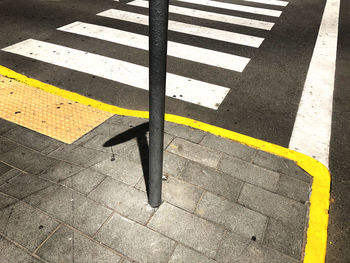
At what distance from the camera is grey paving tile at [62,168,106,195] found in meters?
3.09

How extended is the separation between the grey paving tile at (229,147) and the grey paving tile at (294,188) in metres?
0.49

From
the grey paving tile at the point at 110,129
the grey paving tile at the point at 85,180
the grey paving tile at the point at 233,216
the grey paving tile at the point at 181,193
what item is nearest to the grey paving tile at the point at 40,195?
the grey paving tile at the point at 85,180

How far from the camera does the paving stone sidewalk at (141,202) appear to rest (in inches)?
102

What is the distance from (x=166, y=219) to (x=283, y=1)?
1024 cm

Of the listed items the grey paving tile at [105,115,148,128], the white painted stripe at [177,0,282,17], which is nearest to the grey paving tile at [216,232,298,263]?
the grey paving tile at [105,115,148,128]

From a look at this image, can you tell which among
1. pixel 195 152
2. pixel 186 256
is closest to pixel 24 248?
pixel 186 256

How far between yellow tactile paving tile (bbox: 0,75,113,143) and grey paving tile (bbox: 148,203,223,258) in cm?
167

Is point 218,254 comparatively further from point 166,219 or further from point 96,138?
point 96,138

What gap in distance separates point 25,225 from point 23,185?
21.0 inches

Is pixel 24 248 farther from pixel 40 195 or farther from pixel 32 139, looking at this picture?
pixel 32 139

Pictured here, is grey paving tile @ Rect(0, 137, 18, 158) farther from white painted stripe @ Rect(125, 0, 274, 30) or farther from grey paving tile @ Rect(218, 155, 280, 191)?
white painted stripe @ Rect(125, 0, 274, 30)

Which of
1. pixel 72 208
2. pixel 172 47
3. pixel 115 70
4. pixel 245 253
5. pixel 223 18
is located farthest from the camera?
pixel 223 18

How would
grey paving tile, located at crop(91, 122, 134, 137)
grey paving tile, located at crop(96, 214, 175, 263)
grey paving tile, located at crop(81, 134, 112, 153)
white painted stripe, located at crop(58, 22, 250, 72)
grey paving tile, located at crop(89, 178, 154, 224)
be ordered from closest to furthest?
grey paving tile, located at crop(96, 214, 175, 263)
grey paving tile, located at crop(89, 178, 154, 224)
grey paving tile, located at crop(81, 134, 112, 153)
grey paving tile, located at crop(91, 122, 134, 137)
white painted stripe, located at crop(58, 22, 250, 72)

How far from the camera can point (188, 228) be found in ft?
9.12
